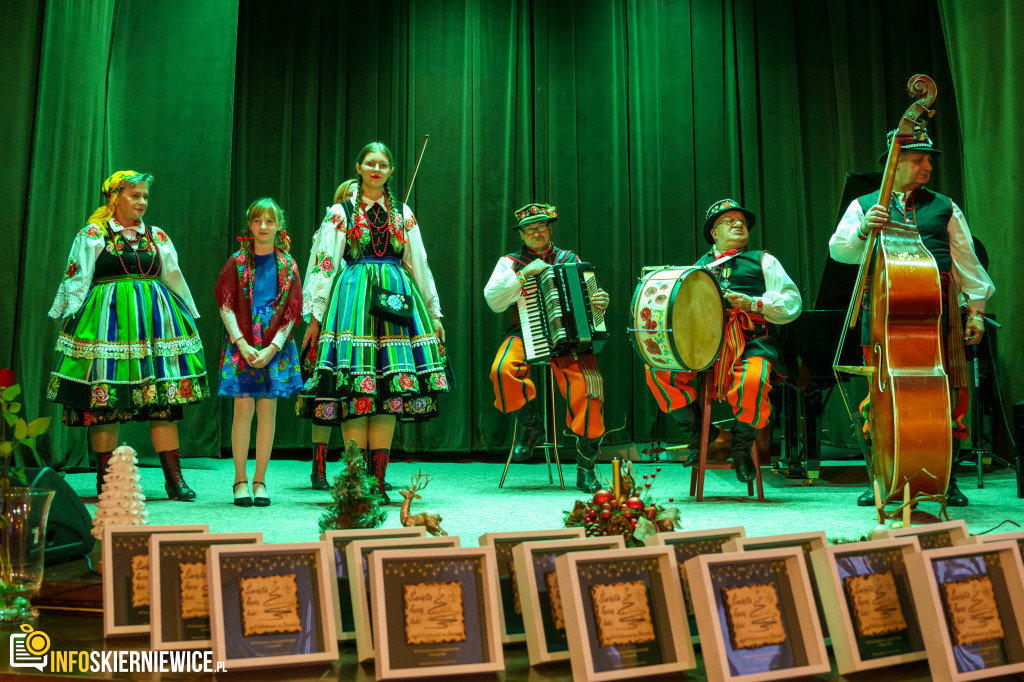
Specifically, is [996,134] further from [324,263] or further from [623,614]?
[623,614]

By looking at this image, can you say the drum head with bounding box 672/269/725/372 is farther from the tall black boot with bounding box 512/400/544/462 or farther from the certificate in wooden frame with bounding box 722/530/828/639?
the certificate in wooden frame with bounding box 722/530/828/639

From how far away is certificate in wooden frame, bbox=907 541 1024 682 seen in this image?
1507 millimetres

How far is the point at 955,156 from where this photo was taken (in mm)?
6441

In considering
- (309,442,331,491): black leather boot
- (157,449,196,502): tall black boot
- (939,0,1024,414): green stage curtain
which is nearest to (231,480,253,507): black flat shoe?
(157,449,196,502): tall black boot

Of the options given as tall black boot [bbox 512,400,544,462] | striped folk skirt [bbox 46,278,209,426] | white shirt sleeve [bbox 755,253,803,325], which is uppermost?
white shirt sleeve [bbox 755,253,803,325]

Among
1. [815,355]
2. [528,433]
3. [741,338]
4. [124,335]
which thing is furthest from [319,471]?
[815,355]

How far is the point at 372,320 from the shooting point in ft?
13.3

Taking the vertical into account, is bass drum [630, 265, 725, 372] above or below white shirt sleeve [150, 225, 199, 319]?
below

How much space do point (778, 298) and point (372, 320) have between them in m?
1.90

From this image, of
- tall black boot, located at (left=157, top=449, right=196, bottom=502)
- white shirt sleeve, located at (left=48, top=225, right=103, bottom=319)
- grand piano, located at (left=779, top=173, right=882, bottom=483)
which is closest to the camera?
white shirt sleeve, located at (left=48, top=225, right=103, bottom=319)

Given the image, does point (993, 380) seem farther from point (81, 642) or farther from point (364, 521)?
point (81, 642)

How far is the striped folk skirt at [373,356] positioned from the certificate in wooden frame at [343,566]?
2.18m

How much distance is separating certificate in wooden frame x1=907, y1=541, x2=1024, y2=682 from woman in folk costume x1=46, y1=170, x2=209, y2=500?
3.32 meters

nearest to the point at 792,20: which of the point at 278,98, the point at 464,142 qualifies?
the point at 464,142
